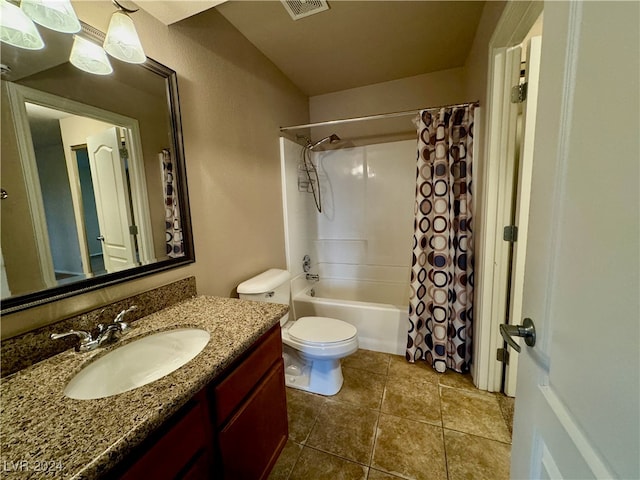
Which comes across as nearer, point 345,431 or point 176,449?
point 176,449

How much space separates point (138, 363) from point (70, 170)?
29.7 inches

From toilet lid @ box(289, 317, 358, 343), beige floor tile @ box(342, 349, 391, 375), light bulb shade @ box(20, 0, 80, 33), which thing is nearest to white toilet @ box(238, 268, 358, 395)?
toilet lid @ box(289, 317, 358, 343)

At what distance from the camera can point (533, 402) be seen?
0.61 m

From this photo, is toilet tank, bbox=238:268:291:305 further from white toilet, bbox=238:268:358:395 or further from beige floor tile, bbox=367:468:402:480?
beige floor tile, bbox=367:468:402:480

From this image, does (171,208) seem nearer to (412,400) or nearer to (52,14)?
(52,14)

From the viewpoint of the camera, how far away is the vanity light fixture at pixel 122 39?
952 mm

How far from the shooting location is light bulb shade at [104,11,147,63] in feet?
3.12

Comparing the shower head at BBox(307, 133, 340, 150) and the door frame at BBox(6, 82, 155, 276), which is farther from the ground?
the shower head at BBox(307, 133, 340, 150)

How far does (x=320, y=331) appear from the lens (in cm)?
171

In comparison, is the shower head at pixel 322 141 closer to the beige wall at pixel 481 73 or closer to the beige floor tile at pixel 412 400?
the beige wall at pixel 481 73

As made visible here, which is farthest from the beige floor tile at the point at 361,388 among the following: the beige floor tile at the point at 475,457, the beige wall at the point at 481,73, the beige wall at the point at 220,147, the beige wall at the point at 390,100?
the beige wall at the point at 390,100

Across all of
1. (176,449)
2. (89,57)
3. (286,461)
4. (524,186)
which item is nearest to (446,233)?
(524,186)

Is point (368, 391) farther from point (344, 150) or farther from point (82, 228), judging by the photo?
point (344, 150)

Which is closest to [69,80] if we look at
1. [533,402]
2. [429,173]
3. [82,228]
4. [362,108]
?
[82,228]
